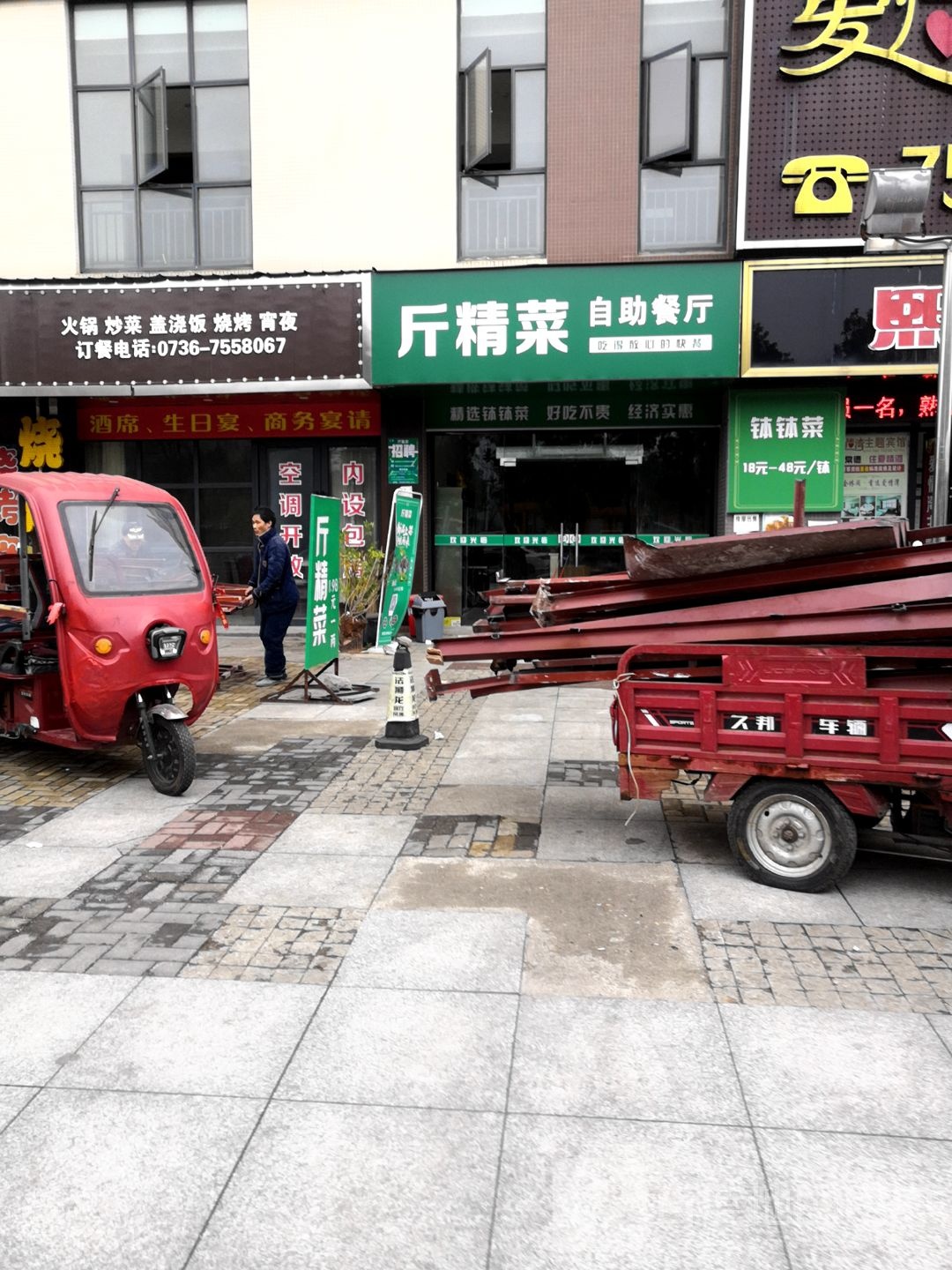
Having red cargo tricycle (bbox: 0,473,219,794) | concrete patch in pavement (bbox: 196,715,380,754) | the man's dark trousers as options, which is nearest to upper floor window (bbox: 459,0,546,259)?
the man's dark trousers

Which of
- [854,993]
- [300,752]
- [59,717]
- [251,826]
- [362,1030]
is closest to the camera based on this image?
[362,1030]

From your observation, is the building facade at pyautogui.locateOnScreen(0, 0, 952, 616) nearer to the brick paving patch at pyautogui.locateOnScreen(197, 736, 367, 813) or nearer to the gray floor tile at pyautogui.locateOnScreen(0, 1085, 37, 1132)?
the brick paving patch at pyautogui.locateOnScreen(197, 736, 367, 813)

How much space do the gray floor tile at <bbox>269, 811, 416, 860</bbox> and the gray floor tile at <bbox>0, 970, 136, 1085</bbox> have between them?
1.81 metres

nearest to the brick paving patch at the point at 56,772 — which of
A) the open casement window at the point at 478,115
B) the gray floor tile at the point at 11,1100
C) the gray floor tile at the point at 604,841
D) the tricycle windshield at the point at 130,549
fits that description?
the tricycle windshield at the point at 130,549

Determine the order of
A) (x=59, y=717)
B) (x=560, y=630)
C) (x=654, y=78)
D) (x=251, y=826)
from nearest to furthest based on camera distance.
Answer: (x=560, y=630) < (x=251, y=826) < (x=59, y=717) < (x=654, y=78)

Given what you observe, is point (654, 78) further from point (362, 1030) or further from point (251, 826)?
point (362, 1030)

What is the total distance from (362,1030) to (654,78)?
44.1 feet

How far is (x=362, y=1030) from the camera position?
410cm

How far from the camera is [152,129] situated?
1490 cm

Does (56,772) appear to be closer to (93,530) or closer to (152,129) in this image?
(93,530)

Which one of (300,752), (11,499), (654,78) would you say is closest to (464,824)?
(300,752)

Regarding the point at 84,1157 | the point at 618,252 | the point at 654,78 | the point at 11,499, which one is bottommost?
the point at 84,1157

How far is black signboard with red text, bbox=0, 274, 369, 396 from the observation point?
13742 millimetres

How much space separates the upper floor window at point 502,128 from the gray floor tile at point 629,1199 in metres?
12.9
